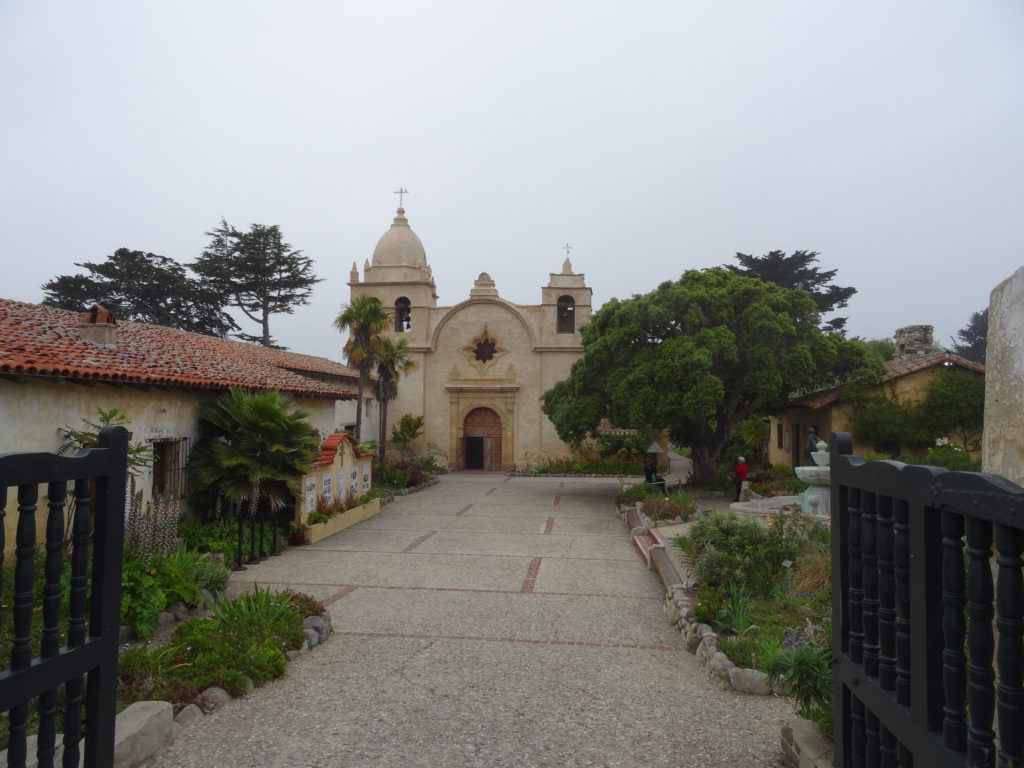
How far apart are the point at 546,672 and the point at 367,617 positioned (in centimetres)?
273

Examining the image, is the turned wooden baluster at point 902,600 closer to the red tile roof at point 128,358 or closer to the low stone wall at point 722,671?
the low stone wall at point 722,671

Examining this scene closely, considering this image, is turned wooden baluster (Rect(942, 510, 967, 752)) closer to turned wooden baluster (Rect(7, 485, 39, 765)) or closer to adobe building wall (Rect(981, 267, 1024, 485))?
adobe building wall (Rect(981, 267, 1024, 485))

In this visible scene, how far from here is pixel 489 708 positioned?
206 inches

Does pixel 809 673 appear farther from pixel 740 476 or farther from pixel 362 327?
pixel 362 327

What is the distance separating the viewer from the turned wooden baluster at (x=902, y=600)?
7.68 ft

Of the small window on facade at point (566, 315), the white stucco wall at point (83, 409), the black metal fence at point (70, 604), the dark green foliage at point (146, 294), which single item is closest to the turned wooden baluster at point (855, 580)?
the black metal fence at point (70, 604)

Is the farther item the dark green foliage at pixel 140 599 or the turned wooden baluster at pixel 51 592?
the dark green foliage at pixel 140 599

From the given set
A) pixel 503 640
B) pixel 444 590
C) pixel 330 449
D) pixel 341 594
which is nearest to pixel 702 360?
pixel 330 449

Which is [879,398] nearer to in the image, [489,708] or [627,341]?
[627,341]

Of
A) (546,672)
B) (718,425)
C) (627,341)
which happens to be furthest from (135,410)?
(718,425)

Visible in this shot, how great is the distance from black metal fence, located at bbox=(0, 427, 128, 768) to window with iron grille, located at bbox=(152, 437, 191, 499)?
9.86m

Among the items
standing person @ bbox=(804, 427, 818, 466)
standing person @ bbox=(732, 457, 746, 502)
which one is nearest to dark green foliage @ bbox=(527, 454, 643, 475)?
standing person @ bbox=(804, 427, 818, 466)

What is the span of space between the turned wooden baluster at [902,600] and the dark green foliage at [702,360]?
15.7 meters

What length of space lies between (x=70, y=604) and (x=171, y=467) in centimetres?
1050
